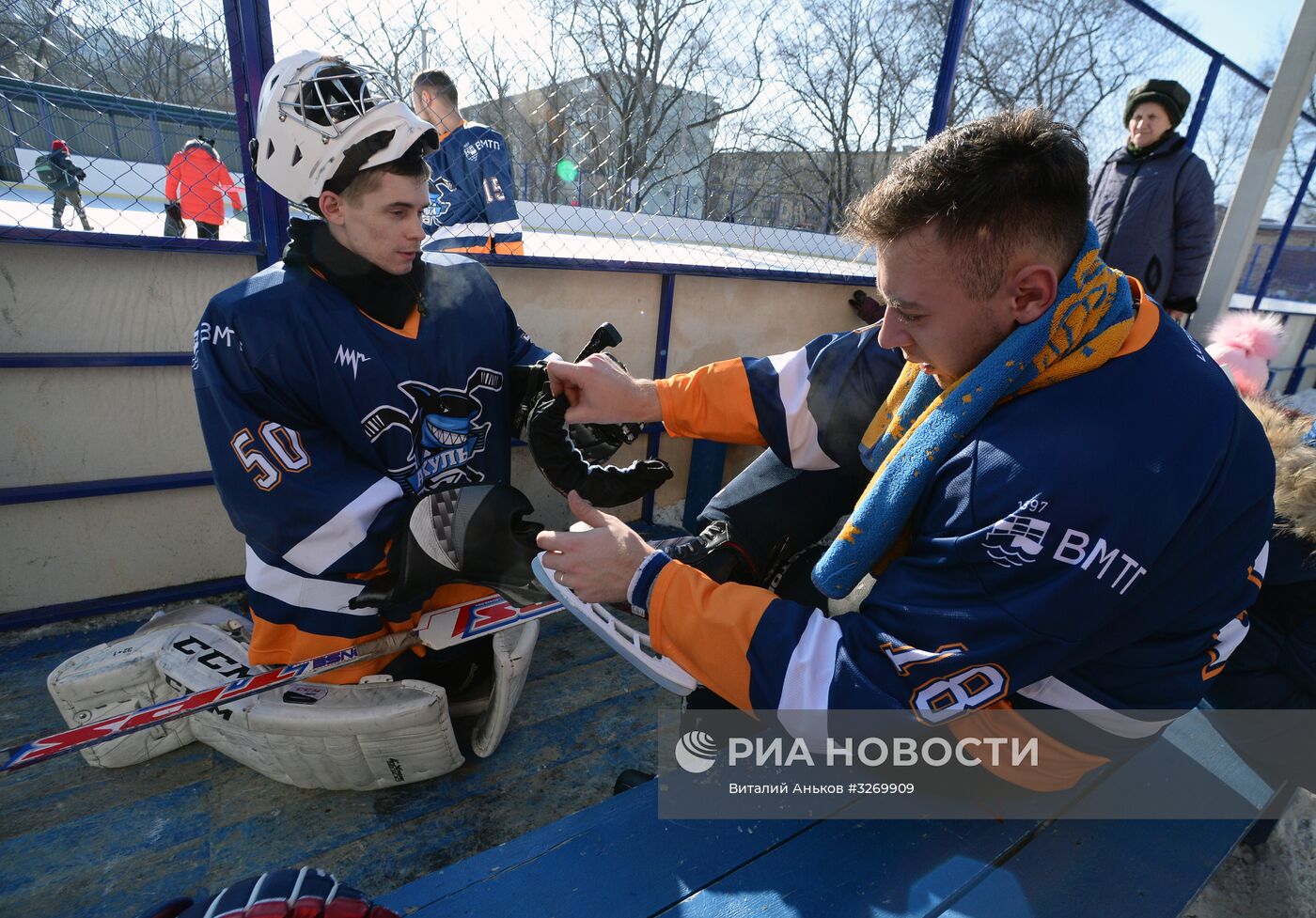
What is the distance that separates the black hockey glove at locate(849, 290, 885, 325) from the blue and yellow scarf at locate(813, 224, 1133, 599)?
10.0ft

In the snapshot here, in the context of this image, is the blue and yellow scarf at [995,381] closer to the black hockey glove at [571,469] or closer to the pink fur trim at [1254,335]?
the black hockey glove at [571,469]

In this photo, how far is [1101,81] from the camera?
524cm

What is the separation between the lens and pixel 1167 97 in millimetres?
4004

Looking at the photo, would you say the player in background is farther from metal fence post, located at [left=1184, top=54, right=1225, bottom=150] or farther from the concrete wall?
metal fence post, located at [left=1184, top=54, right=1225, bottom=150]

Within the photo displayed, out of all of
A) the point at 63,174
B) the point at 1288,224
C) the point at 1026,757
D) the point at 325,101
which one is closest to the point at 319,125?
the point at 325,101

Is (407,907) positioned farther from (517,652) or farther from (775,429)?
(775,429)

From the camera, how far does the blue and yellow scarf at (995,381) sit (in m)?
1.12

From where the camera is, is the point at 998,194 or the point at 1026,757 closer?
the point at 998,194

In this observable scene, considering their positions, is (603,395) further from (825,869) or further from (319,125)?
(825,869)

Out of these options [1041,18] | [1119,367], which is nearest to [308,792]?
[1119,367]

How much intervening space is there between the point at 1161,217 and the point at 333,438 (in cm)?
476

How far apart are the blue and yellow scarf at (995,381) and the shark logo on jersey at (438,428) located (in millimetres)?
1287

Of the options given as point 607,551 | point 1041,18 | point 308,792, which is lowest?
point 308,792

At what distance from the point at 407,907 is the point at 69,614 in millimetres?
2322
